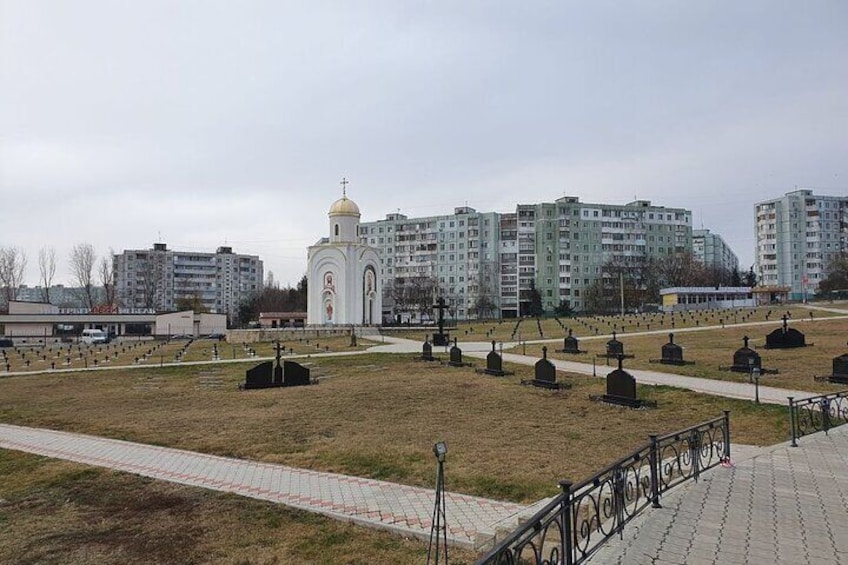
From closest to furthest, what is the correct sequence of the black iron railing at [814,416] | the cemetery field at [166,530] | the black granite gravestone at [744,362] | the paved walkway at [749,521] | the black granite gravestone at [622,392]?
the paved walkway at [749,521], the cemetery field at [166,530], the black iron railing at [814,416], the black granite gravestone at [622,392], the black granite gravestone at [744,362]

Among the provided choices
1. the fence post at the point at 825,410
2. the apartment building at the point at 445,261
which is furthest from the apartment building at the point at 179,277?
the fence post at the point at 825,410

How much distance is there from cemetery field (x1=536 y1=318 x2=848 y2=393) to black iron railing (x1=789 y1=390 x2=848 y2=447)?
4.48 metres

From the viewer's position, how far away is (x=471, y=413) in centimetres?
1336

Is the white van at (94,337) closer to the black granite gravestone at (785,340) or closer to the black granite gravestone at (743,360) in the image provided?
the black granite gravestone at (743,360)

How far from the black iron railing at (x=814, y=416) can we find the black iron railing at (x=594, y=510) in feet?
8.04

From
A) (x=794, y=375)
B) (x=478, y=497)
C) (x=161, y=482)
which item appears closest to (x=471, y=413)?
(x=478, y=497)

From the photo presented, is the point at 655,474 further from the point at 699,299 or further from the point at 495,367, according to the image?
the point at 699,299

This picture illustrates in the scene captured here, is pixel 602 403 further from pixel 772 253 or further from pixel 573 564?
pixel 772 253

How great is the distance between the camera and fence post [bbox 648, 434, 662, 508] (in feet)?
20.1

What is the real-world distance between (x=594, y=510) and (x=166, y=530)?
15.6 ft

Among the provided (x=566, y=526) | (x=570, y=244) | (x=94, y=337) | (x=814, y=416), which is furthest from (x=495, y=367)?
(x=570, y=244)

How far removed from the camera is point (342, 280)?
58.7 m

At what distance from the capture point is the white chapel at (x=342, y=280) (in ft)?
192

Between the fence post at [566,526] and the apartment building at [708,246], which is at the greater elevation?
the apartment building at [708,246]
